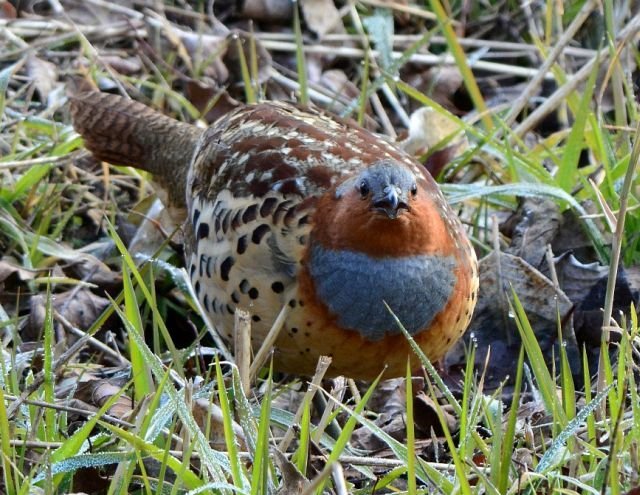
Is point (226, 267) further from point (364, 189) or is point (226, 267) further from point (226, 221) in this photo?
point (364, 189)

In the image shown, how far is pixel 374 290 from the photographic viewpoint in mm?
2982

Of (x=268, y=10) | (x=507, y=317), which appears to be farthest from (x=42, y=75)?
(x=507, y=317)

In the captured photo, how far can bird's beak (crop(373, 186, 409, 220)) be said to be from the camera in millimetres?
2818

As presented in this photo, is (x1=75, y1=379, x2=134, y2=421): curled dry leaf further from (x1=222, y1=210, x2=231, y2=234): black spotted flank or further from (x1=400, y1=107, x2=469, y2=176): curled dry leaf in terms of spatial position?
(x1=400, y1=107, x2=469, y2=176): curled dry leaf

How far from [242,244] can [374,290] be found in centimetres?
41

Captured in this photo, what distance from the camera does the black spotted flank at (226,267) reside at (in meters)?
3.19

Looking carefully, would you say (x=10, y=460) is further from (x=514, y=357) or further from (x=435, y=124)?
(x=435, y=124)

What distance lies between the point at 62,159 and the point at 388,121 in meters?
1.45

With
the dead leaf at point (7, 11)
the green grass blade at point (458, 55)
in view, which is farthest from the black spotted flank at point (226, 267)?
the dead leaf at point (7, 11)

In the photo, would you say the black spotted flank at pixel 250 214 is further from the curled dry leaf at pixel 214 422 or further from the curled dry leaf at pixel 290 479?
the curled dry leaf at pixel 290 479

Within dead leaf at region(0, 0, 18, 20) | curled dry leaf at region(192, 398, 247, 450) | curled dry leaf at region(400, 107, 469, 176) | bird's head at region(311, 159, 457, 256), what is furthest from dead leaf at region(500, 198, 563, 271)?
dead leaf at region(0, 0, 18, 20)

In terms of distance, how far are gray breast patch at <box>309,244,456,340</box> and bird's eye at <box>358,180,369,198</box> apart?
6.2 inches

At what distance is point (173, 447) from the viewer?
262 cm

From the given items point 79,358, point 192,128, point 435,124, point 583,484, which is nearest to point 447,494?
point 583,484
